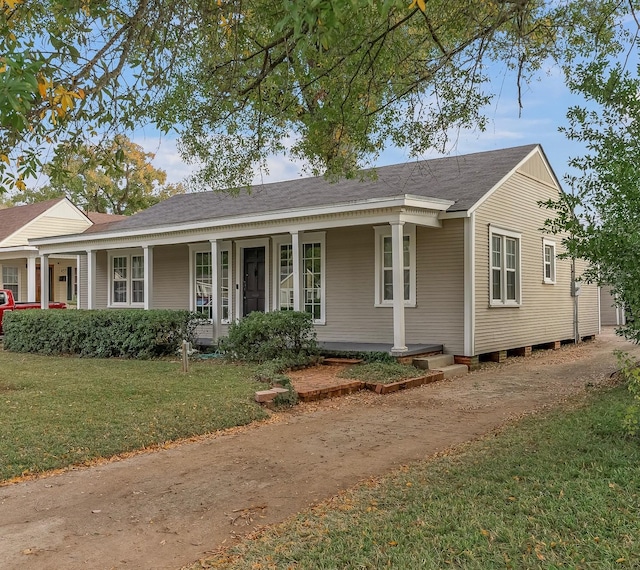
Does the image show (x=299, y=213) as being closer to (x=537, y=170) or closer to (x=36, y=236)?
(x=537, y=170)

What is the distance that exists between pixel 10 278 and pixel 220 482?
23384 millimetres

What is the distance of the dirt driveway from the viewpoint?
3.74m

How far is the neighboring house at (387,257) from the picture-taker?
12.1 m

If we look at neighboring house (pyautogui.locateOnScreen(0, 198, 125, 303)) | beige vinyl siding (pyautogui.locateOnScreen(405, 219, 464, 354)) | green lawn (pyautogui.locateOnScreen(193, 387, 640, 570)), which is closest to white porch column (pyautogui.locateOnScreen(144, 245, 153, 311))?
beige vinyl siding (pyautogui.locateOnScreen(405, 219, 464, 354))

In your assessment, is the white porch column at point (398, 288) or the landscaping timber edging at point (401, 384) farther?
the white porch column at point (398, 288)

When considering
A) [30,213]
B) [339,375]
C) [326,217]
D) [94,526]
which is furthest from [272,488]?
[30,213]

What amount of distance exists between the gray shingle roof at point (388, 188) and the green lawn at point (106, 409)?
13.8ft

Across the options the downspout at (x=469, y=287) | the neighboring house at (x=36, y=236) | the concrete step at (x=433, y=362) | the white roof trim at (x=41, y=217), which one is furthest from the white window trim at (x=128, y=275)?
the downspout at (x=469, y=287)

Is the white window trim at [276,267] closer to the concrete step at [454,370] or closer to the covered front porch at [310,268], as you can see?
the covered front porch at [310,268]

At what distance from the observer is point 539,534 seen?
11.1 feet

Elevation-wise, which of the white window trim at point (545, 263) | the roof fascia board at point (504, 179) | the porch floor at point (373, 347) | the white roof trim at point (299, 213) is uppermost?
the roof fascia board at point (504, 179)

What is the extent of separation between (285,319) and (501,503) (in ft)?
24.1

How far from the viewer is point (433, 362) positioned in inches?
439

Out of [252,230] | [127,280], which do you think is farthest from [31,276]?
[252,230]
